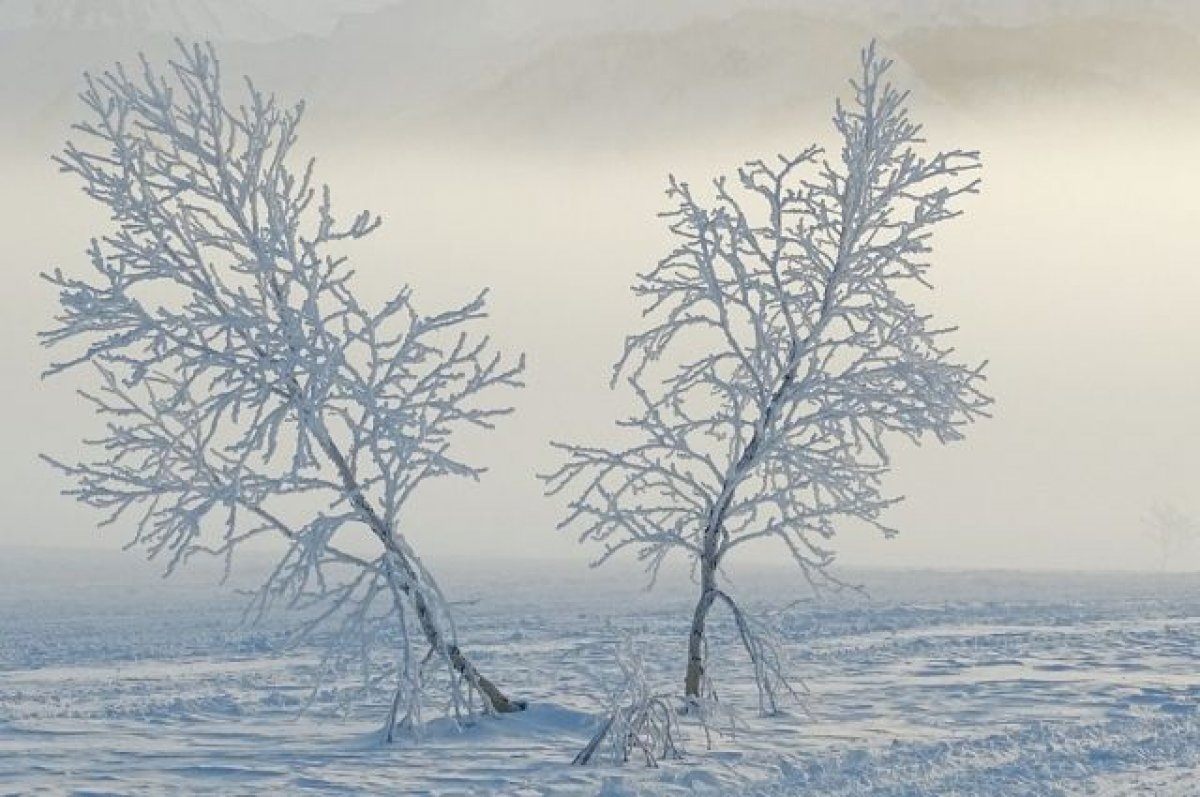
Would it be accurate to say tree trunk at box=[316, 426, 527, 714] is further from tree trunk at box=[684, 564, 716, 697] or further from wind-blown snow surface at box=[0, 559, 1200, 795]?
tree trunk at box=[684, 564, 716, 697]

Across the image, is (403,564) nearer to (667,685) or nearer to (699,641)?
(699,641)

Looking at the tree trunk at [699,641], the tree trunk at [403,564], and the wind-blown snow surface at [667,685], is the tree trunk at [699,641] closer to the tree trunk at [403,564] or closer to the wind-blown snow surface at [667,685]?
the wind-blown snow surface at [667,685]

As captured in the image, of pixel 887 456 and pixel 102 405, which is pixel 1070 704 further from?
pixel 102 405

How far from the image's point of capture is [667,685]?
20922mm

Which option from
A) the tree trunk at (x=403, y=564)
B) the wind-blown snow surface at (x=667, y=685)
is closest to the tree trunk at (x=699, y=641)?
the wind-blown snow surface at (x=667, y=685)

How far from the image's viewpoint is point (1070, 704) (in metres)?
17.6

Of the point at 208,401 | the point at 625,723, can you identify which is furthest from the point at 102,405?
the point at 625,723

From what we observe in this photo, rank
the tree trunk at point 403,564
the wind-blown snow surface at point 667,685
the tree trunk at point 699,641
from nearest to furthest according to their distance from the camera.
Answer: the wind-blown snow surface at point 667,685 < the tree trunk at point 403,564 < the tree trunk at point 699,641

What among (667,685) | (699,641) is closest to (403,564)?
(699,641)

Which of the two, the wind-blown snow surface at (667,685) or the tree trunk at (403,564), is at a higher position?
the tree trunk at (403,564)

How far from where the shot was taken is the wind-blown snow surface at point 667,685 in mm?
12555

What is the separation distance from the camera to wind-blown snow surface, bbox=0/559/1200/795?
1255cm

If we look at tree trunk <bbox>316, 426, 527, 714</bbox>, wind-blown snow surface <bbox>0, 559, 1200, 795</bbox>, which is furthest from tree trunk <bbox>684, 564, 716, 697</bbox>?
tree trunk <bbox>316, 426, 527, 714</bbox>

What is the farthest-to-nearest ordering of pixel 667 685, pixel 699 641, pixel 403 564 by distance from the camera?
pixel 667 685 → pixel 699 641 → pixel 403 564
